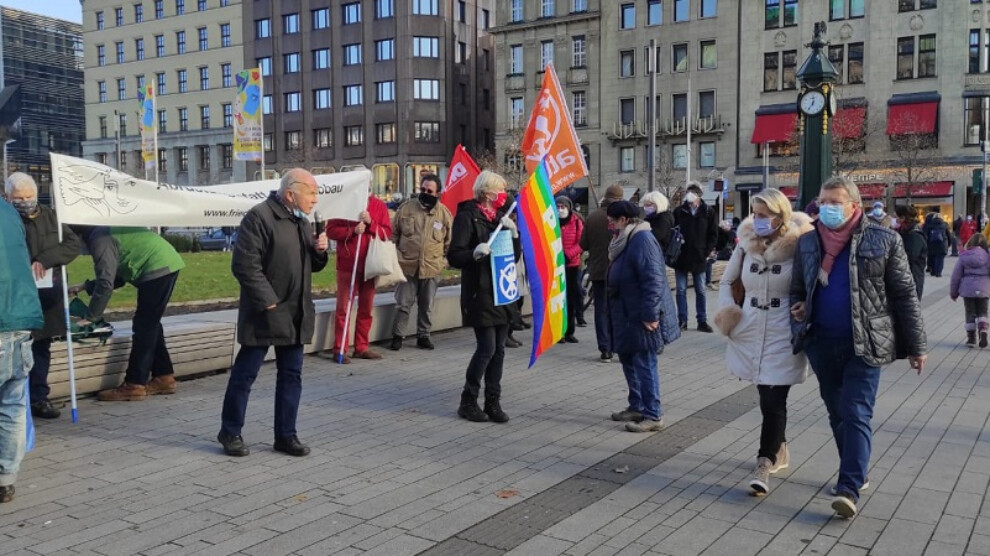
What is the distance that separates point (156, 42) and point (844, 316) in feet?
262

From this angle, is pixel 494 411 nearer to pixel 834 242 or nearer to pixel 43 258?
pixel 834 242

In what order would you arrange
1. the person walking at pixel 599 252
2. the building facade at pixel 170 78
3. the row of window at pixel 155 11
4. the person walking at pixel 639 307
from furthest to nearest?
the row of window at pixel 155 11 < the building facade at pixel 170 78 < the person walking at pixel 599 252 < the person walking at pixel 639 307

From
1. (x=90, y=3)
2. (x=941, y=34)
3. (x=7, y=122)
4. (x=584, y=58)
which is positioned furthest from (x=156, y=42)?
(x=941, y=34)

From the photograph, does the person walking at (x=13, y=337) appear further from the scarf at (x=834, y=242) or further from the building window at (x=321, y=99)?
the building window at (x=321, y=99)

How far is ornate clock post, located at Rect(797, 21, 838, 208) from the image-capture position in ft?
44.2

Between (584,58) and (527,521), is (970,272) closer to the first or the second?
(527,521)

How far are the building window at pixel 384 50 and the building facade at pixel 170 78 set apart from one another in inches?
543

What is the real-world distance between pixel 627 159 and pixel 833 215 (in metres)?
49.6

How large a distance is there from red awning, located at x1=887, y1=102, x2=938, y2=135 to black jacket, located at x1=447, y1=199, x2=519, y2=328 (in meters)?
42.9

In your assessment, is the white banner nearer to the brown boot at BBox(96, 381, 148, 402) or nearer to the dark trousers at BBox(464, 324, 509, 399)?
the brown boot at BBox(96, 381, 148, 402)

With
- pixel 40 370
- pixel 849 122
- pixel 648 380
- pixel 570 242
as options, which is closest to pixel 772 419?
pixel 648 380

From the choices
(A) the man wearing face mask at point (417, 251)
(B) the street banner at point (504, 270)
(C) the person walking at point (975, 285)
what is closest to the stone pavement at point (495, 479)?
(B) the street banner at point (504, 270)

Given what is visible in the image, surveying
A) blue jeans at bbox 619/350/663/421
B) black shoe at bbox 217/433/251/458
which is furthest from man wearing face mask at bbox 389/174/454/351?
black shoe at bbox 217/433/251/458

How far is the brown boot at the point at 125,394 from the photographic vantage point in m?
7.52
